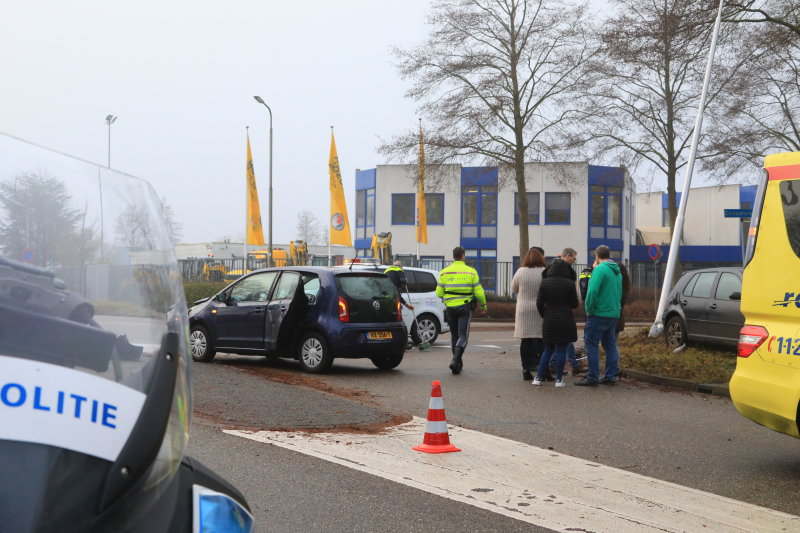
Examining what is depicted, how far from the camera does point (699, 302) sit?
14.1 meters

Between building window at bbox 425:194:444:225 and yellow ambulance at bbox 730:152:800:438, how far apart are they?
3927 centimetres

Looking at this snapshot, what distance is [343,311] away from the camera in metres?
11.9

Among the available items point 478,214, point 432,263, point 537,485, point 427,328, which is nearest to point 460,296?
point 427,328

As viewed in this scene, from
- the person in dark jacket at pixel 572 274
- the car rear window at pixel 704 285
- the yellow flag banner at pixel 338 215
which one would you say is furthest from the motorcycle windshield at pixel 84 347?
the yellow flag banner at pixel 338 215

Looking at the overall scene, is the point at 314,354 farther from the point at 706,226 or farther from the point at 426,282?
the point at 706,226

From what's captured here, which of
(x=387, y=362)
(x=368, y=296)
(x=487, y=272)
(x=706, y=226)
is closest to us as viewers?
(x=368, y=296)

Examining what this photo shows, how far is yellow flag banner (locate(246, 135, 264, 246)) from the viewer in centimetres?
3731

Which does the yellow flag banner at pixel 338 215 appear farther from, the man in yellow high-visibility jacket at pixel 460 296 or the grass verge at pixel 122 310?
the grass verge at pixel 122 310

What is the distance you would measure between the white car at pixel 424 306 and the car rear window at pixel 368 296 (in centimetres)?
501

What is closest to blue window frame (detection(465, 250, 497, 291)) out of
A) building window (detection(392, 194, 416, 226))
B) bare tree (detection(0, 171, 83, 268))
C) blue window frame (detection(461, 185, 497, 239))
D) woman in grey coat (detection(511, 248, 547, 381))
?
blue window frame (detection(461, 185, 497, 239))

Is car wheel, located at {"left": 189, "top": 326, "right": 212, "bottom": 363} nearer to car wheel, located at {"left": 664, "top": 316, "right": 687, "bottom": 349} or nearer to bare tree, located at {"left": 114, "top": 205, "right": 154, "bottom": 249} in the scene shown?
car wheel, located at {"left": 664, "top": 316, "right": 687, "bottom": 349}

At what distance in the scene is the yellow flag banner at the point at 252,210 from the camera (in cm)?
3731

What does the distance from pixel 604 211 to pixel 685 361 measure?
33.6m

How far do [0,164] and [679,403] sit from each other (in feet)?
30.2
